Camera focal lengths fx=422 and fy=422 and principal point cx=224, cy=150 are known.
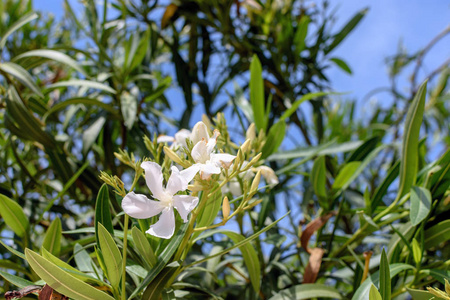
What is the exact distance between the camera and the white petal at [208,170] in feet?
1.94

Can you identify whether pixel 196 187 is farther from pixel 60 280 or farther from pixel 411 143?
pixel 411 143

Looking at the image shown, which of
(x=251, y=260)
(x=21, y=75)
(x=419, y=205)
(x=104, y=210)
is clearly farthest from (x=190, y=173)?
(x=21, y=75)

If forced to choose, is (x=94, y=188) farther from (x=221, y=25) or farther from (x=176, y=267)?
(x=221, y=25)

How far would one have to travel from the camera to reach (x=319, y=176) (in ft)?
3.66

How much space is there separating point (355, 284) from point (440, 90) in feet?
4.98

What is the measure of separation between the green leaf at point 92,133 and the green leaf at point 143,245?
645 millimetres

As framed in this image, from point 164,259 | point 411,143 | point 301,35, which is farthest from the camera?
point 301,35

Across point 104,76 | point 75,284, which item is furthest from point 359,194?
point 75,284

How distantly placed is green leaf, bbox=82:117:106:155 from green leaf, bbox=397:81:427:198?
2.80 ft

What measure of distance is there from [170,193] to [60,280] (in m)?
0.18

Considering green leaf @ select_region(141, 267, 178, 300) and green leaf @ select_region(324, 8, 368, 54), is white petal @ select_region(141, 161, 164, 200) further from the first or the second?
green leaf @ select_region(324, 8, 368, 54)

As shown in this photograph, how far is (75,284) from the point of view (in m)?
0.57

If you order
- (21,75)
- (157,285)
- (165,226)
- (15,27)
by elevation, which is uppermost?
(15,27)

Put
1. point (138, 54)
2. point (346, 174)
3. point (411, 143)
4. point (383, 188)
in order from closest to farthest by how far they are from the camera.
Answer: point (411, 143), point (383, 188), point (346, 174), point (138, 54)
